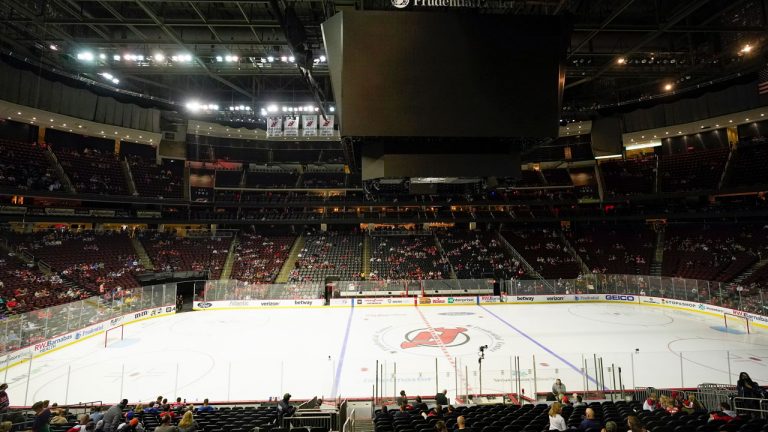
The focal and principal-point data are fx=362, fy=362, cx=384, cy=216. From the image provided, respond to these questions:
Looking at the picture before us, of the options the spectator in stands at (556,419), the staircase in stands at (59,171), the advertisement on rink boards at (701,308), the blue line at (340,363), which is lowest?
the blue line at (340,363)

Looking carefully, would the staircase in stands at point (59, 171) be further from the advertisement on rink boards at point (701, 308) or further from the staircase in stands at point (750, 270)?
the staircase in stands at point (750, 270)

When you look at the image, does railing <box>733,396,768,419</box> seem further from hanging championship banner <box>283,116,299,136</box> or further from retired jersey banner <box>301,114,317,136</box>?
hanging championship banner <box>283,116,299,136</box>

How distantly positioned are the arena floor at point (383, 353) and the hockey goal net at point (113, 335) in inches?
15.7

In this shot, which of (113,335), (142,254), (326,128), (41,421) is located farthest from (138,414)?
(142,254)

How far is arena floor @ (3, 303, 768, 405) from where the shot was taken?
11008 mm

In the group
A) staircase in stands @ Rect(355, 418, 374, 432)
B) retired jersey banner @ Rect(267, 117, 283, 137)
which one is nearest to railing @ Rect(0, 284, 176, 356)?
retired jersey banner @ Rect(267, 117, 283, 137)

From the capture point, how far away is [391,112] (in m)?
6.23

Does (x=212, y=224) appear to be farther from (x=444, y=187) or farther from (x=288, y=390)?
(x=444, y=187)

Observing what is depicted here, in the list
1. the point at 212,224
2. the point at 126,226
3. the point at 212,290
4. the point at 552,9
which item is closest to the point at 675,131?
the point at 552,9

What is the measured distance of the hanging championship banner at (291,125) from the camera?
25.2 metres

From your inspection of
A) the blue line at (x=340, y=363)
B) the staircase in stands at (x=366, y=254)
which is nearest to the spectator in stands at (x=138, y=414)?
the blue line at (x=340, y=363)

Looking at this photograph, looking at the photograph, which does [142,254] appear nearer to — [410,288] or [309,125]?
[309,125]

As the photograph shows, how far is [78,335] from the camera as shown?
1683 centimetres

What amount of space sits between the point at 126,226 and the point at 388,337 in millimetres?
28778
